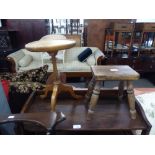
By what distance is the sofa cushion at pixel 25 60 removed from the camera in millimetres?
3135

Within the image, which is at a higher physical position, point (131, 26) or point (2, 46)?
point (131, 26)

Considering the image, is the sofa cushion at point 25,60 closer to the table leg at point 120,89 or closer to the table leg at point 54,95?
the table leg at point 54,95

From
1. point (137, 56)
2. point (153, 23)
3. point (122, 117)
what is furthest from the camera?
point (137, 56)

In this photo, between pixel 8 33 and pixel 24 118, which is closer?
pixel 24 118

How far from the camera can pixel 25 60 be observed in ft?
10.5

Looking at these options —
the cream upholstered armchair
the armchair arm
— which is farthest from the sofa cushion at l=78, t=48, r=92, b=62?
the armchair arm

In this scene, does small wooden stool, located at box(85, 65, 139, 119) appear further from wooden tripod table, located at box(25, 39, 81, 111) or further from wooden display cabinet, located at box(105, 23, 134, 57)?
wooden display cabinet, located at box(105, 23, 134, 57)

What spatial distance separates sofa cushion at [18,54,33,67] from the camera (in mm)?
3135

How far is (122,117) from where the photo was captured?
113 cm

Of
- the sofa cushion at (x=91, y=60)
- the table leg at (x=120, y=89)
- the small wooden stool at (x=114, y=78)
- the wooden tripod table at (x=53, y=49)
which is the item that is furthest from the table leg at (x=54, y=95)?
the sofa cushion at (x=91, y=60)

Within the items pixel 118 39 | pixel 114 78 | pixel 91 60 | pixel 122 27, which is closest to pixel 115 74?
pixel 114 78
